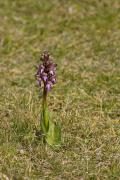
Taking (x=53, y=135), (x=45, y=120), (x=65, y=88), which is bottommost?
(x=53, y=135)

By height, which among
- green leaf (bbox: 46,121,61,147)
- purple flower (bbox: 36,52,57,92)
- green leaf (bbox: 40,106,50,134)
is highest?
purple flower (bbox: 36,52,57,92)

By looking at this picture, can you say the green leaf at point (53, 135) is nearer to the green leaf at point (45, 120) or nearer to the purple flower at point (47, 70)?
the green leaf at point (45, 120)

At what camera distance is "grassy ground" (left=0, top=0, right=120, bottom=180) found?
4.00 metres

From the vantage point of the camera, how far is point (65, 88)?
5.59 meters

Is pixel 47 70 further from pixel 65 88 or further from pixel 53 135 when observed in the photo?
pixel 65 88

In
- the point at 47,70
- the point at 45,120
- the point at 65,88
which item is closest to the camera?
the point at 47,70

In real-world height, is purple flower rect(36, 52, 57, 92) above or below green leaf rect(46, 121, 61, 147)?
above

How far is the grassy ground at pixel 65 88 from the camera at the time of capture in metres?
4.00

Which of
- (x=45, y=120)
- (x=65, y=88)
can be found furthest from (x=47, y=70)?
(x=65, y=88)

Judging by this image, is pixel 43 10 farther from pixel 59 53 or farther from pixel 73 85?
pixel 73 85

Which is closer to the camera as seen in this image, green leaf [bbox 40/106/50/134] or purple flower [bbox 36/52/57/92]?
purple flower [bbox 36/52/57/92]

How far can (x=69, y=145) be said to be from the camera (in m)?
4.29

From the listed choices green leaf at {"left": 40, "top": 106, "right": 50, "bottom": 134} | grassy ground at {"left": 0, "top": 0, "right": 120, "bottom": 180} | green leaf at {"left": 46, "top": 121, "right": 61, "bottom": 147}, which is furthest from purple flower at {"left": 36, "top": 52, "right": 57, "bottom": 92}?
grassy ground at {"left": 0, "top": 0, "right": 120, "bottom": 180}

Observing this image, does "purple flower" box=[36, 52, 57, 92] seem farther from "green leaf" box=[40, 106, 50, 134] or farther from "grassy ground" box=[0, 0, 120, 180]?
"grassy ground" box=[0, 0, 120, 180]
